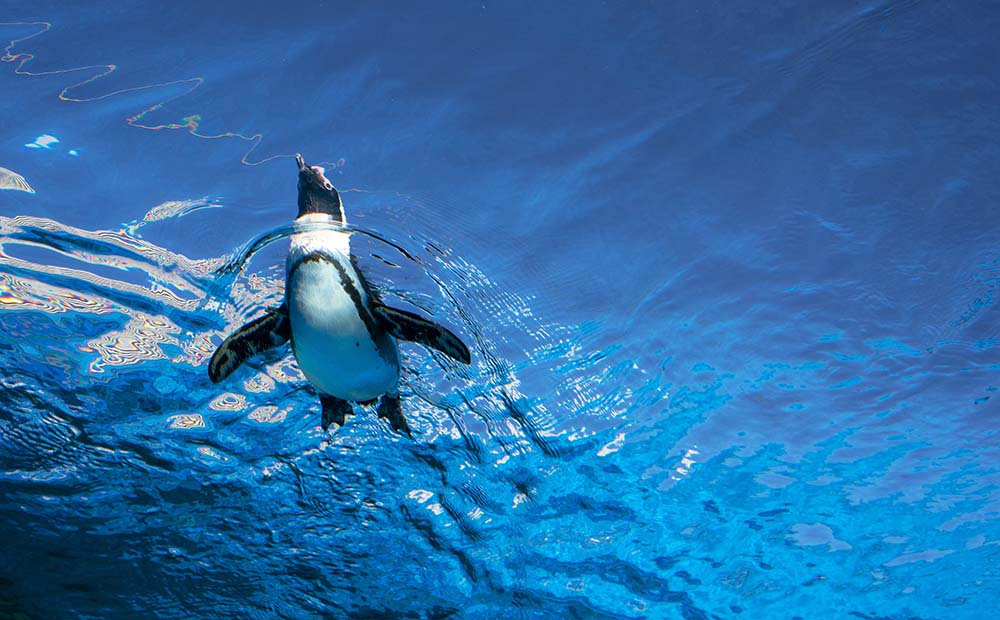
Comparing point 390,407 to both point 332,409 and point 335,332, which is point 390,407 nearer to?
point 332,409

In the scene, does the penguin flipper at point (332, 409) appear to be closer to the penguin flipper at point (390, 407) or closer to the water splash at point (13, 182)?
the penguin flipper at point (390, 407)

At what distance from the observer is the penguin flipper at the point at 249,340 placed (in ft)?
17.0

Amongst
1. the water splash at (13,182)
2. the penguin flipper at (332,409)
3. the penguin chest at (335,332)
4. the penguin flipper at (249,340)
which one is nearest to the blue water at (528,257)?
the water splash at (13,182)

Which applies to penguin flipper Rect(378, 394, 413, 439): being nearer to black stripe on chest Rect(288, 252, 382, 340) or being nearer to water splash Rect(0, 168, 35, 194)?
black stripe on chest Rect(288, 252, 382, 340)

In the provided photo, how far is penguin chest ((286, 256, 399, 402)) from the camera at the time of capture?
4.99 m

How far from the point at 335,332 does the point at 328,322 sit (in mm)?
107

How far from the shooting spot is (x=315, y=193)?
16.0ft

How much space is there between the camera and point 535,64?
4883 mm

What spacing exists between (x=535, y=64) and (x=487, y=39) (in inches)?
15.3

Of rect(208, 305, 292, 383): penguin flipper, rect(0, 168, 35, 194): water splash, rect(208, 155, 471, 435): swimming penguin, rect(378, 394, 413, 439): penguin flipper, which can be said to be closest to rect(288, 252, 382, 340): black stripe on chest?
rect(208, 155, 471, 435): swimming penguin

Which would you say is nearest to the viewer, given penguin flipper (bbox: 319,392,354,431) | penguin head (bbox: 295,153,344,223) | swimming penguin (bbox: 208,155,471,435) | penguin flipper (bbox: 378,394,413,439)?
penguin head (bbox: 295,153,344,223)

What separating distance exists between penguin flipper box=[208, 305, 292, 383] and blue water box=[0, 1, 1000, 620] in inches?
27.7

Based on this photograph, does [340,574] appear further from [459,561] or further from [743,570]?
[743,570]

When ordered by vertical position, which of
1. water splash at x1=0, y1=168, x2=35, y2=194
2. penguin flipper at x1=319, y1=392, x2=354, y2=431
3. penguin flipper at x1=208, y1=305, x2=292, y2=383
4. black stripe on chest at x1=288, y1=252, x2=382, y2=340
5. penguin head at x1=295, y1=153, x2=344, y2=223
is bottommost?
penguin flipper at x1=208, y1=305, x2=292, y2=383
